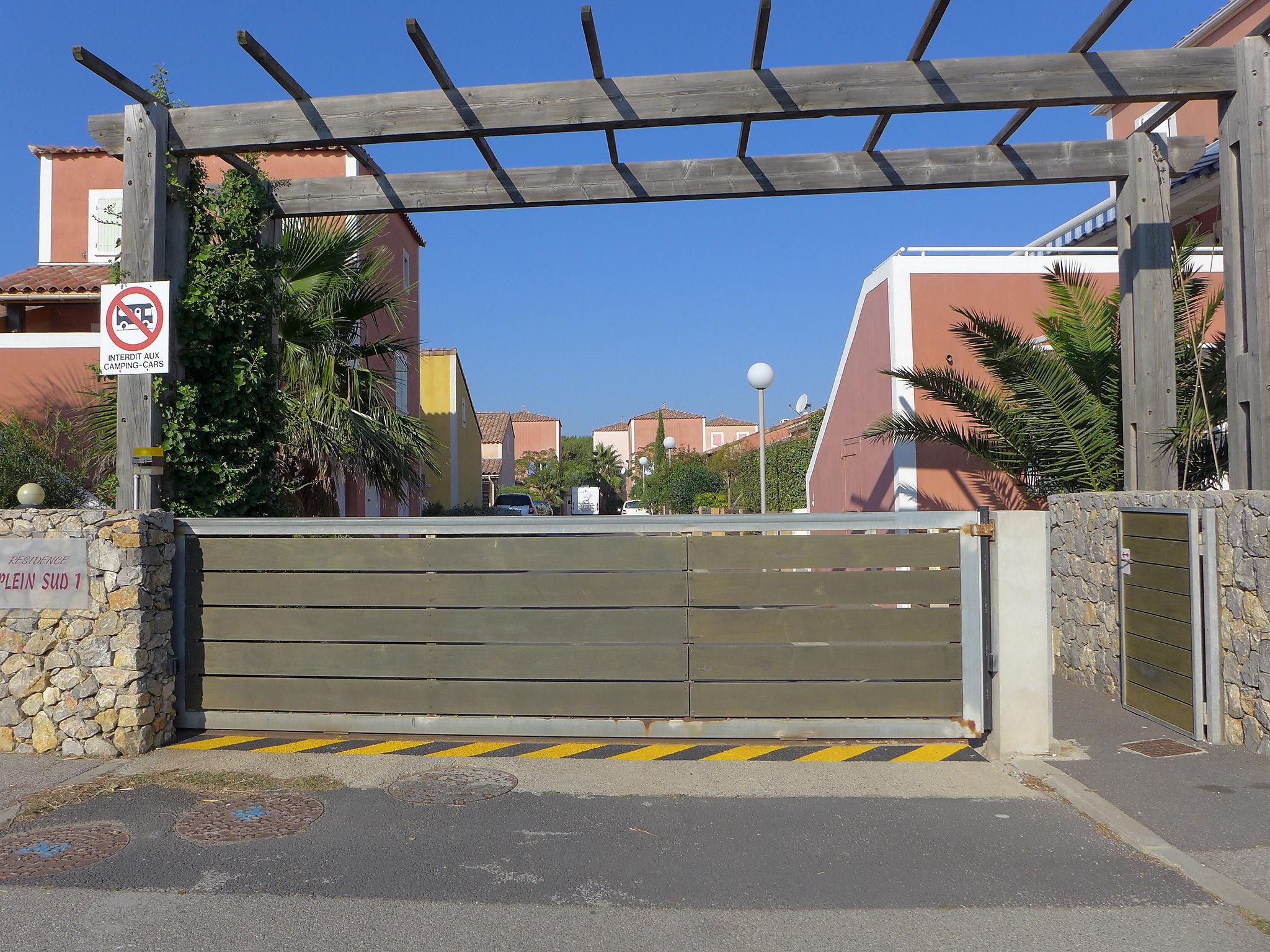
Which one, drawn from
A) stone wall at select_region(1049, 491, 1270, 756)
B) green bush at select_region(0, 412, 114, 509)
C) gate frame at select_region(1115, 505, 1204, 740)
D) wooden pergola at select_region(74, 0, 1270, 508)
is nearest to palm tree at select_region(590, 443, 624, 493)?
green bush at select_region(0, 412, 114, 509)

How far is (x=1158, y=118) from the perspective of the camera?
27.2 ft

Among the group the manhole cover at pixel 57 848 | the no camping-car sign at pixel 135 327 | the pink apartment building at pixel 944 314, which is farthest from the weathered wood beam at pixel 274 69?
the pink apartment building at pixel 944 314

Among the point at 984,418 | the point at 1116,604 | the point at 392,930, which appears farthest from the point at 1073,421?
the point at 392,930

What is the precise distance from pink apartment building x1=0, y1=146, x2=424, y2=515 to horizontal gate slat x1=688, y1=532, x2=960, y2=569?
20.4ft

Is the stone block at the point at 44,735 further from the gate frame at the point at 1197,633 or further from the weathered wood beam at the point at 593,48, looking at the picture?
the gate frame at the point at 1197,633

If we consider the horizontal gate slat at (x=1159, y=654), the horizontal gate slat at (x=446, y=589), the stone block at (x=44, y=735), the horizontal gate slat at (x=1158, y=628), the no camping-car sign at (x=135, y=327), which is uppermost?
the no camping-car sign at (x=135, y=327)

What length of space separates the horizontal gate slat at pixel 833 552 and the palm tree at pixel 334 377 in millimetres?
5122

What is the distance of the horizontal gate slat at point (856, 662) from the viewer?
253 inches

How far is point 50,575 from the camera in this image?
6465 millimetres

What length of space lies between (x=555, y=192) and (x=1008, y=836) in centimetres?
573

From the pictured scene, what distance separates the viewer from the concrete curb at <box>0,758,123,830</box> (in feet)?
17.1

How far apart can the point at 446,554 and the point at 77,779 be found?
2.59 meters

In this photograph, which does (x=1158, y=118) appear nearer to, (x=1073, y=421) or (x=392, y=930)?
(x=1073, y=421)

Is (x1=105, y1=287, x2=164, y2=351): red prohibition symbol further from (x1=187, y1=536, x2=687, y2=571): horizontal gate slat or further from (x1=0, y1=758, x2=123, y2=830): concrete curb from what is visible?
(x1=0, y1=758, x2=123, y2=830): concrete curb
